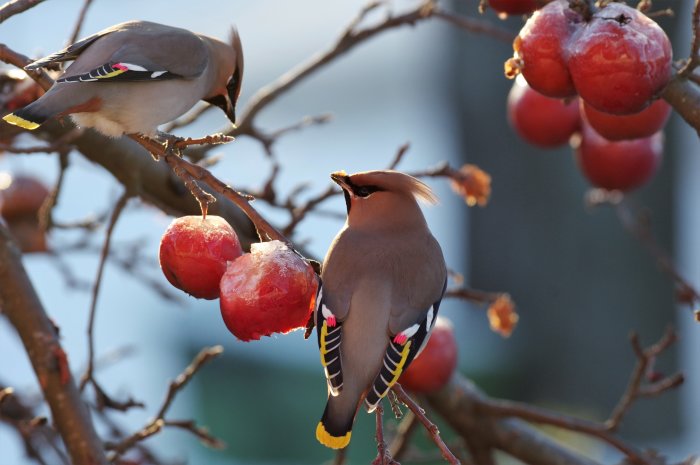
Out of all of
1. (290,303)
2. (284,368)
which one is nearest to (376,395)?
(290,303)

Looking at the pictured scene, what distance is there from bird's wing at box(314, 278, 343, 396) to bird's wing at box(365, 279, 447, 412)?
6 cm

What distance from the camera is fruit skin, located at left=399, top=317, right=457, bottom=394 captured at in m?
3.22

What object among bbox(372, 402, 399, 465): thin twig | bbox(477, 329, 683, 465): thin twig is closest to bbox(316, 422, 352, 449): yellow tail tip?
bbox(372, 402, 399, 465): thin twig

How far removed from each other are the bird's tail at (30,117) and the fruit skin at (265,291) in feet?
1.53

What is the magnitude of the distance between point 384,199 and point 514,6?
458 mm

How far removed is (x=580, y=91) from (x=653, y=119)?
14.5 inches

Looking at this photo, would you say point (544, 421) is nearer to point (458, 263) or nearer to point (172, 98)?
point (172, 98)

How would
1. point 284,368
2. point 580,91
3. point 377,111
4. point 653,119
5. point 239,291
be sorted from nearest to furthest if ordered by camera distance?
point 239,291, point 580,91, point 653,119, point 284,368, point 377,111

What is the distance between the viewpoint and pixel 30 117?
246 cm

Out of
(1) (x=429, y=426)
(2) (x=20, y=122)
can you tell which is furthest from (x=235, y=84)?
(1) (x=429, y=426)

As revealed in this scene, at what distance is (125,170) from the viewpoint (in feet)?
10.1

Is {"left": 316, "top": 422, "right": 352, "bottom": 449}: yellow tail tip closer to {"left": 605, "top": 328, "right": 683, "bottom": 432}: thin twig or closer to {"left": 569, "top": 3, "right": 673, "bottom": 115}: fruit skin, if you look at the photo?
{"left": 569, "top": 3, "right": 673, "bottom": 115}: fruit skin

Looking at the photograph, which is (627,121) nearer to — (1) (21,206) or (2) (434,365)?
(2) (434,365)

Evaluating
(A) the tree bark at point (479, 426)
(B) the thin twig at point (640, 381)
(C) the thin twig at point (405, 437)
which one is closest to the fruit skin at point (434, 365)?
(C) the thin twig at point (405, 437)
